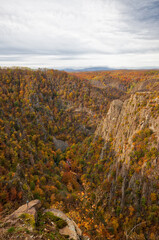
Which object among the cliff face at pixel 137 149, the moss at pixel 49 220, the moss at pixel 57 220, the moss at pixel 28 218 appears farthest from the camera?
the cliff face at pixel 137 149

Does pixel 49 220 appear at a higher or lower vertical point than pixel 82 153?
higher

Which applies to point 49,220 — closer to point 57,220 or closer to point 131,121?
point 57,220

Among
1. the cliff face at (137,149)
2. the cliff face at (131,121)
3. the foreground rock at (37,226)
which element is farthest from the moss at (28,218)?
the cliff face at (131,121)

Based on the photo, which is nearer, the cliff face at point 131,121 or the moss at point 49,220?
the moss at point 49,220

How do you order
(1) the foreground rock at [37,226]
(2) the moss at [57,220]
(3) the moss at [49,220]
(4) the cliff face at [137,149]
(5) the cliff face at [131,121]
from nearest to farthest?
(1) the foreground rock at [37,226] → (3) the moss at [49,220] → (2) the moss at [57,220] → (4) the cliff face at [137,149] → (5) the cliff face at [131,121]

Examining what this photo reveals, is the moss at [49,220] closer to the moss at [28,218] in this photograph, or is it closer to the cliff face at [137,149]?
the moss at [28,218]

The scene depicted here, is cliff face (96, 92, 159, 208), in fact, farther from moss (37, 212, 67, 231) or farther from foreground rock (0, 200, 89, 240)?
moss (37, 212, 67, 231)

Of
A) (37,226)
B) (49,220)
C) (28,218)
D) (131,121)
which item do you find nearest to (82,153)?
(131,121)
